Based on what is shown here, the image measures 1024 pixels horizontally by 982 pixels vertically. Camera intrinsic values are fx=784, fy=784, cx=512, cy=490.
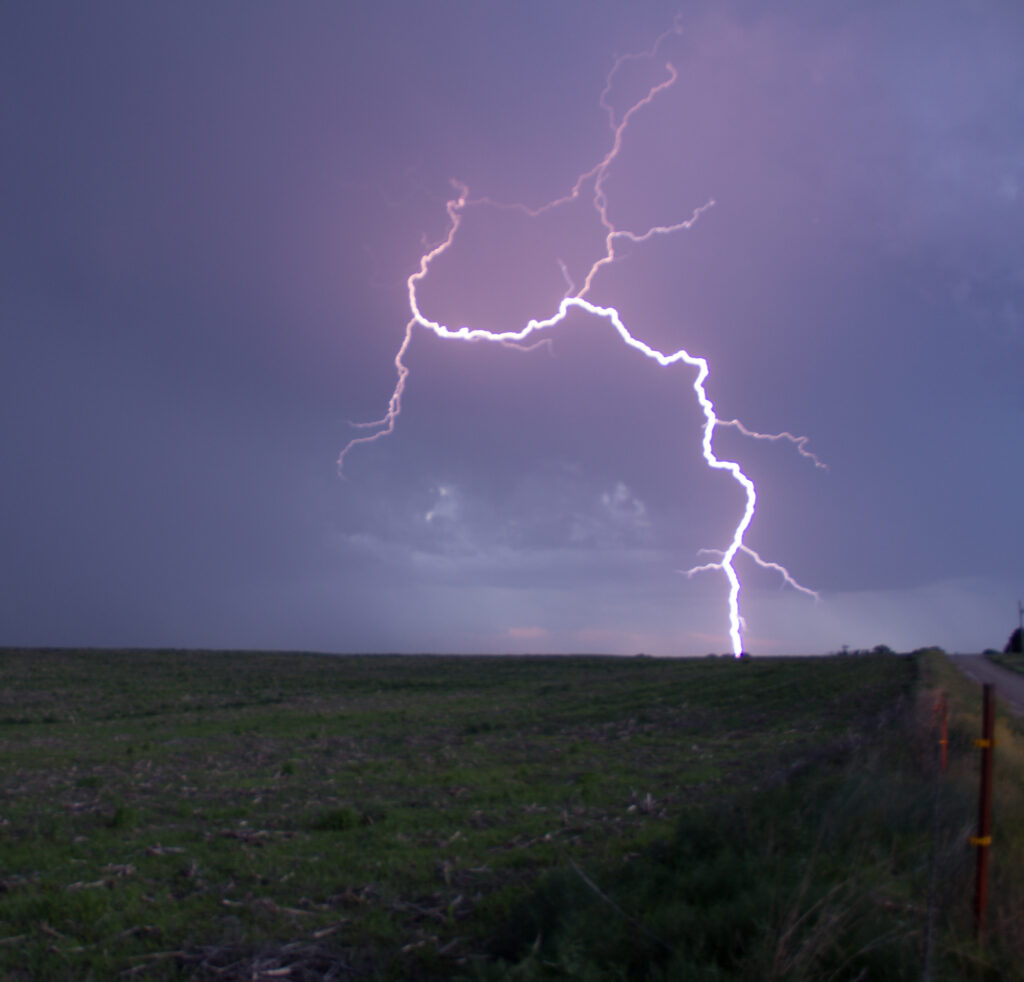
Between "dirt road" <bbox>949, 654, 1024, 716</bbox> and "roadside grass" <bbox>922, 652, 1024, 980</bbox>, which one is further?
"dirt road" <bbox>949, 654, 1024, 716</bbox>

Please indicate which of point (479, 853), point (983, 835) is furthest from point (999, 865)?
point (479, 853)

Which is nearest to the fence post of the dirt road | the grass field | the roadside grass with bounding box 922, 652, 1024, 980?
the roadside grass with bounding box 922, 652, 1024, 980

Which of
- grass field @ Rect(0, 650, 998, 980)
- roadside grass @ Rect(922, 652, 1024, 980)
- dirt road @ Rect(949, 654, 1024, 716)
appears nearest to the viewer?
roadside grass @ Rect(922, 652, 1024, 980)

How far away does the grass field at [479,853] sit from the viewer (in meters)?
5.70

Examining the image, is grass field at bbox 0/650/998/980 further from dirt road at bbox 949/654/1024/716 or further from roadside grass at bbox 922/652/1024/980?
dirt road at bbox 949/654/1024/716

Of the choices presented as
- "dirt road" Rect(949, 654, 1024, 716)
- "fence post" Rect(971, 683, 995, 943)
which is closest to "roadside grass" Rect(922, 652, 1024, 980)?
"fence post" Rect(971, 683, 995, 943)

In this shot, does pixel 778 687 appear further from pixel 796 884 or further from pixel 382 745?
pixel 796 884

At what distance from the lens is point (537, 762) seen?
56.3 ft

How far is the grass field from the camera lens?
570 centimetres

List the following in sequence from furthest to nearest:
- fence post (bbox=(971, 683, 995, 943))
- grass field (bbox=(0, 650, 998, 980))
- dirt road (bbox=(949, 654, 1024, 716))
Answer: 1. dirt road (bbox=(949, 654, 1024, 716))
2. grass field (bbox=(0, 650, 998, 980))
3. fence post (bbox=(971, 683, 995, 943))

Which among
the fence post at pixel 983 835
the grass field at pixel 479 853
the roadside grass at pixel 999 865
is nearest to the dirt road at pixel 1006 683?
the grass field at pixel 479 853

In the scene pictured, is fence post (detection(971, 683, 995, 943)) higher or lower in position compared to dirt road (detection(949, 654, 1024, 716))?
higher

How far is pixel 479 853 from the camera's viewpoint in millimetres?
9812

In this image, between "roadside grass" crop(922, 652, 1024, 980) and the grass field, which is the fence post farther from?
the grass field
